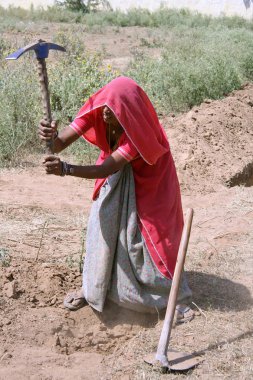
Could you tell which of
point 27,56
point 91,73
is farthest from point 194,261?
Result: point 27,56

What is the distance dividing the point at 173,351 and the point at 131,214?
76 cm

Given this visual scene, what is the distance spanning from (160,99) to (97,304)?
236 inches

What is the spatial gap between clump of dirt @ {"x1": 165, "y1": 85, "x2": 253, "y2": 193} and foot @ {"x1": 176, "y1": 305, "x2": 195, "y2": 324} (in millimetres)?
3167

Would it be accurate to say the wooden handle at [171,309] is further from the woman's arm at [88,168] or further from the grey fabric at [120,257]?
the woman's arm at [88,168]

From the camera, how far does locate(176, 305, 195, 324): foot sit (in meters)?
3.84

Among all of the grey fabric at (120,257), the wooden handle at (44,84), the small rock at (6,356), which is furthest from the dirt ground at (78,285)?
the wooden handle at (44,84)

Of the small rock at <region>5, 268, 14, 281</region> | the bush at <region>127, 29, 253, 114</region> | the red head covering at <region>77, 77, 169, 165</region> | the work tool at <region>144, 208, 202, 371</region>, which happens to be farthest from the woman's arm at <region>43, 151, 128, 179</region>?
the bush at <region>127, 29, 253, 114</region>

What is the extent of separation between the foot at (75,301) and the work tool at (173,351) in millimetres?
712

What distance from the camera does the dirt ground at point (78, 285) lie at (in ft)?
11.6

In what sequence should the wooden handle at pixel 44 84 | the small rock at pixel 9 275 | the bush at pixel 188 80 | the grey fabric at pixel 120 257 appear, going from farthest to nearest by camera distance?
the bush at pixel 188 80
the small rock at pixel 9 275
the grey fabric at pixel 120 257
the wooden handle at pixel 44 84

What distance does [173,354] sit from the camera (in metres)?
3.48

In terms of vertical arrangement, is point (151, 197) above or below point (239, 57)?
above

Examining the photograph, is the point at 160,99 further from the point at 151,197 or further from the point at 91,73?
the point at 151,197

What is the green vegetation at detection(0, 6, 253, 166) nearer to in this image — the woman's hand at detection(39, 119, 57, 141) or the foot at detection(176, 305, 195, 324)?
the foot at detection(176, 305, 195, 324)
